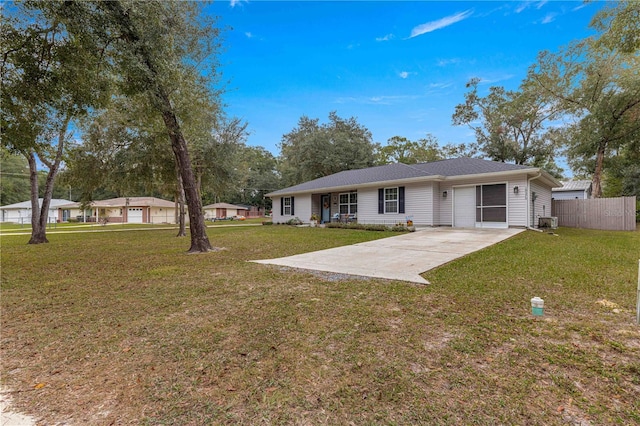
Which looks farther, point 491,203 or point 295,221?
point 295,221

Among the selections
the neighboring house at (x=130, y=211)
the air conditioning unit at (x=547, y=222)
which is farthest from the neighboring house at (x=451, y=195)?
the neighboring house at (x=130, y=211)

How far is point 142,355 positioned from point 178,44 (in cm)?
809

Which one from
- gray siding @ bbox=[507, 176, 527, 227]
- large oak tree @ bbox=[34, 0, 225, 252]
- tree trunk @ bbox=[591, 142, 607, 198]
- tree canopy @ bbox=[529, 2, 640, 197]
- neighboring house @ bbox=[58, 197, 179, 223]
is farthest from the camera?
neighboring house @ bbox=[58, 197, 179, 223]

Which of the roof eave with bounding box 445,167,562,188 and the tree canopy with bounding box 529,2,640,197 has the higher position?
the tree canopy with bounding box 529,2,640,197

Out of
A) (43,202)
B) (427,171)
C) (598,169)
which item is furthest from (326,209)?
(598,169)

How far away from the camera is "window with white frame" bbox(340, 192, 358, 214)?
53.9ft

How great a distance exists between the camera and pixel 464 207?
12.8 meters

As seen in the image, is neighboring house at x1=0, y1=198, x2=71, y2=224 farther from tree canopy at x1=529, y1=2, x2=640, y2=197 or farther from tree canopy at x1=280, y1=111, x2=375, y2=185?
tree canopy at x1=529, y1=2, x2=640, y2=197

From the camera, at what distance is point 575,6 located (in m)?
11.1

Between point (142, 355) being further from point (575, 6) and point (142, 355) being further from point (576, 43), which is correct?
point (576, 43)

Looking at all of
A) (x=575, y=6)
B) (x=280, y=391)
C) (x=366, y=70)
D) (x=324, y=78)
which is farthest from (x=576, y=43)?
(x=280, y=391)

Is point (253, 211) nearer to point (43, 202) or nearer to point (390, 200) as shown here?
point (43, 202)

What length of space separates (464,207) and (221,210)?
121 feet

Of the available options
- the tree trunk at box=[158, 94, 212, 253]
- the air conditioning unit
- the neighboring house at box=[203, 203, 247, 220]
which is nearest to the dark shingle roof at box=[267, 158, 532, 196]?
the air conditioning unit
